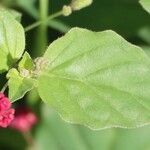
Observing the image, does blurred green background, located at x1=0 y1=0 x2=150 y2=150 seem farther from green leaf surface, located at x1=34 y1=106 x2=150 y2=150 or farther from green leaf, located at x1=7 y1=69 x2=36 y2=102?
green leaf, located at x1=7 y1=69 x2=36 y2=102

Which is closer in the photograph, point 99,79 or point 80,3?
point 99,79

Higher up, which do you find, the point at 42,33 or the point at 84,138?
the point at 42,33

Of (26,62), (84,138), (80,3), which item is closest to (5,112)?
(26,62)

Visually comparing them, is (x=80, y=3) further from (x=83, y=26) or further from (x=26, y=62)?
(x=83, y=26)

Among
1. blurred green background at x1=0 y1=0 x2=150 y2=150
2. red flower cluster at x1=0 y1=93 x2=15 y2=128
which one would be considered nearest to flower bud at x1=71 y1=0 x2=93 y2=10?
red flower cluster at x1=0 y1=93 x2=15 y2=128

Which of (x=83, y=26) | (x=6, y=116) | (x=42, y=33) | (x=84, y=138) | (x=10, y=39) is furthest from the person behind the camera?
(x=84, y=138)

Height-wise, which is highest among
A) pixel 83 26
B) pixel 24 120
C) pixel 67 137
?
pixel 83 26

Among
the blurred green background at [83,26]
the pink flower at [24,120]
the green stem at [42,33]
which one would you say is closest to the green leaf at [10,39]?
the green stem at [42,33]
